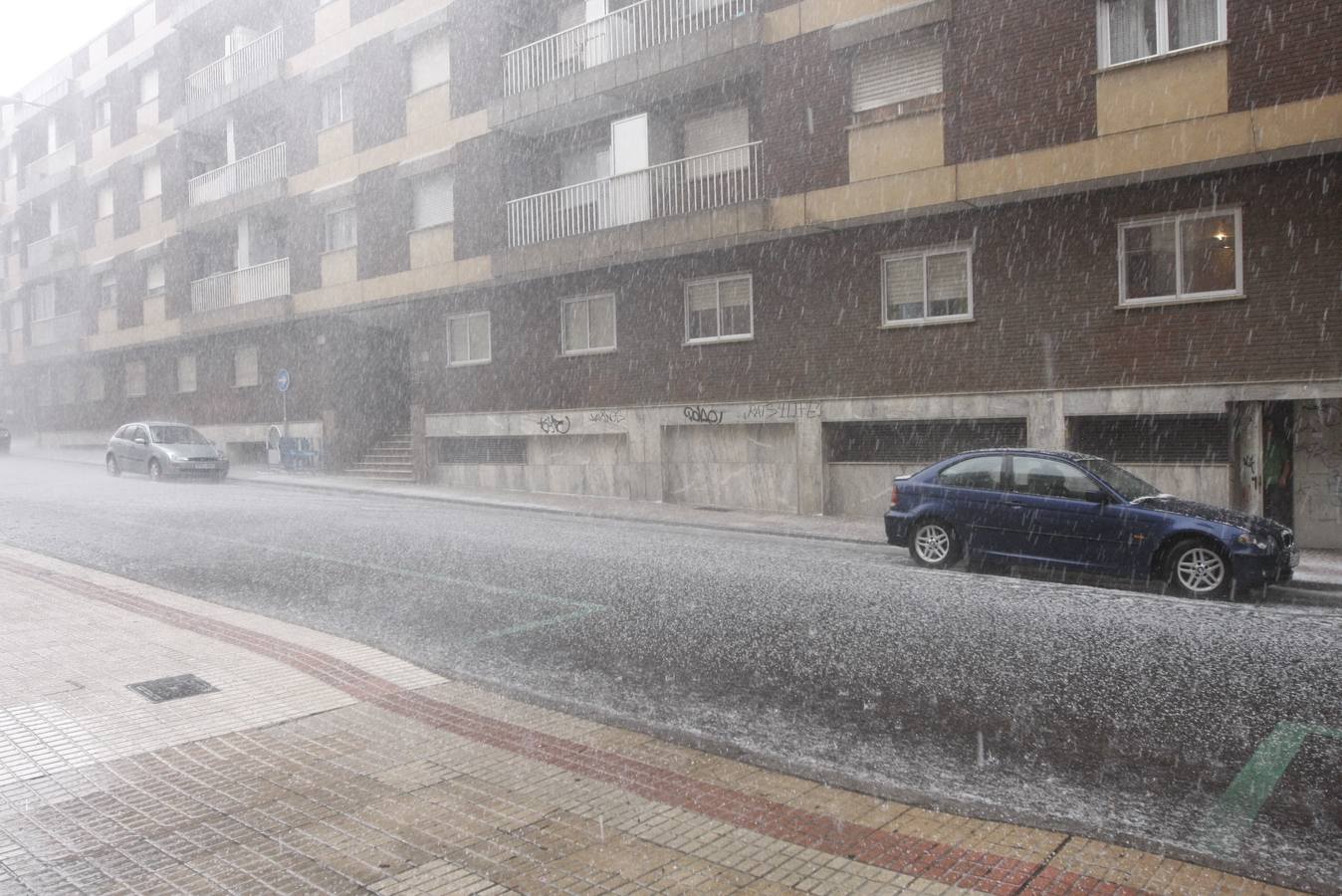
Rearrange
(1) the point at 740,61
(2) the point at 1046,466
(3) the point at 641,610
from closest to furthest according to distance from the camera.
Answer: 1. (3) the point at 641,610
2. (2) the point at 1046,466
3. (1) the point at 740,61

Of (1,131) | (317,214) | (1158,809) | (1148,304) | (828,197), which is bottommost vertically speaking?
(1158,809)

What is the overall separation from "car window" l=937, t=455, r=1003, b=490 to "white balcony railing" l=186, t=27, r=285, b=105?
75.9 ft

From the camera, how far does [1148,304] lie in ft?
45.3

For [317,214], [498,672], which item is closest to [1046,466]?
[498,672]

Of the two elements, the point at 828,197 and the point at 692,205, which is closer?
the point at 828,197

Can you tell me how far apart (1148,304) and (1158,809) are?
1097 centimetres

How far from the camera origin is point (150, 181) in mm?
33531

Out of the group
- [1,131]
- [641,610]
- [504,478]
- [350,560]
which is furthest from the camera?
[1,131]

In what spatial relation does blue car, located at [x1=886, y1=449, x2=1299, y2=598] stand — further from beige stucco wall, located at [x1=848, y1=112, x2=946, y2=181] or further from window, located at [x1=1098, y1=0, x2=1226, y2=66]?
window, located at [x1=1098, y1=0, x2=1226, y2=66]

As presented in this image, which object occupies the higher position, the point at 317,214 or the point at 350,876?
the point at 317,214

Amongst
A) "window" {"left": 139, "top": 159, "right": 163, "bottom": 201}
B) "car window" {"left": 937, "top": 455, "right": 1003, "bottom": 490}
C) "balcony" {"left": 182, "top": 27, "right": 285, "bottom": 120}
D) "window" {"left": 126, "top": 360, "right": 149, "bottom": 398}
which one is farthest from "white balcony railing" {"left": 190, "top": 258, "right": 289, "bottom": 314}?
"car window" {"left": 937, "top": 455, "right": 1003, "bottom": 490}

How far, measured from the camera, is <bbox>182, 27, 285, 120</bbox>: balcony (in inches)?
1085

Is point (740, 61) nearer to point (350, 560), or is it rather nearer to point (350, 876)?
point (350, 560)

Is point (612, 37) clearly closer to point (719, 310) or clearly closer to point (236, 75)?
point (719, 310)
